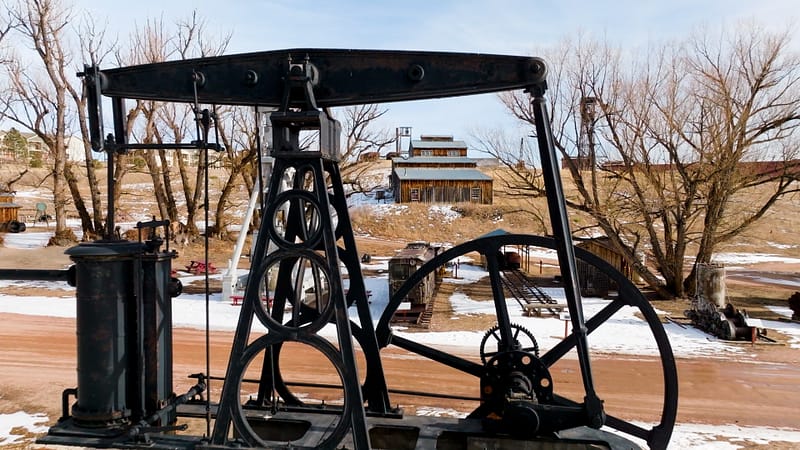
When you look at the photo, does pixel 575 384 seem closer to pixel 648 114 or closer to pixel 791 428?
pixel 791 428

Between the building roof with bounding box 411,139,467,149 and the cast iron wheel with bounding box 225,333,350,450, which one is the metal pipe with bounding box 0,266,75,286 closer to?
the cast iron wheel with bounding box 225,333,350,450

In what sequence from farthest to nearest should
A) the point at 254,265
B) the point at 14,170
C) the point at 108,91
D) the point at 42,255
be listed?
the point at 14,170 < the point at 42,255 < the point at 108,91 < the point at 254,265

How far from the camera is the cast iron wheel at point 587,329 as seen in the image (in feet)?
12.4

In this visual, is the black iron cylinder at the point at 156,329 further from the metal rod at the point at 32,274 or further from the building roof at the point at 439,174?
the building roof at the point at 439,174

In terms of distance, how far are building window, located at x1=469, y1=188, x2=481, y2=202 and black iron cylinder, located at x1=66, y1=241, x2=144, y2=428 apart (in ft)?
143

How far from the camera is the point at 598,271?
18.9 m

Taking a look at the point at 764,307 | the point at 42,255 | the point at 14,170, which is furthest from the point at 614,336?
the point at 14,170

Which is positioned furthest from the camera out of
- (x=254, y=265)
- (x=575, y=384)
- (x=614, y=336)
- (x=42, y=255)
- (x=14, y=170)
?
(x=14, y=170)

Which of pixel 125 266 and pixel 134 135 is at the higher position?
pixel 134 135

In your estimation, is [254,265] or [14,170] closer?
[254,265]

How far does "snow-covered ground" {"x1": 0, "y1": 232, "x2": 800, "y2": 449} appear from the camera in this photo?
6863 mm

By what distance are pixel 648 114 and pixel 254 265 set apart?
17.7 m

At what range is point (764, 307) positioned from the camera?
16141 millimetres

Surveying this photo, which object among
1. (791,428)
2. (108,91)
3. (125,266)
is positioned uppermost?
(108,91)
